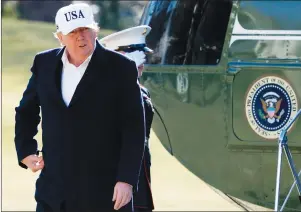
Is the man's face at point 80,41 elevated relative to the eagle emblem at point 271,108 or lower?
elevated

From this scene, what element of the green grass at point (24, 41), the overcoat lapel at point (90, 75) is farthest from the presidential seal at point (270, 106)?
the green grass at point (24, 41)

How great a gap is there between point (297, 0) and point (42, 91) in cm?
232

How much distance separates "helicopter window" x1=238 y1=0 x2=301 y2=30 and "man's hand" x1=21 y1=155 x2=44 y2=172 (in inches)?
85.5

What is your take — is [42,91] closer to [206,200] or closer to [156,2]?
[156,2]

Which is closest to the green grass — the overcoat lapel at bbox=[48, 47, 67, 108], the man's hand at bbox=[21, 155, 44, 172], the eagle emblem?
the eagle emblem

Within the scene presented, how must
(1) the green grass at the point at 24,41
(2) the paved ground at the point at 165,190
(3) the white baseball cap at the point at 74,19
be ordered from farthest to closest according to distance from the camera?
1. (1) the green grass at the point at 24,41
2. (2) the paved ground at the point at 165,190
3. (3) the white baseball cap at the point at 74,19

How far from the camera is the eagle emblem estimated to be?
5.63 metres

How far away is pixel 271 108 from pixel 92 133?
213 centimetres

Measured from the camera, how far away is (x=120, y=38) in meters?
5.21

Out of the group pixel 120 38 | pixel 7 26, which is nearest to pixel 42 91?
pixel 120 38

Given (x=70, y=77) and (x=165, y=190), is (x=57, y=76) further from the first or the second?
(x=165, y=190)

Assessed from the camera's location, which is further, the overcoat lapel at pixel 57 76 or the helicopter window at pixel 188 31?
the helicopter window at pixel 188 31

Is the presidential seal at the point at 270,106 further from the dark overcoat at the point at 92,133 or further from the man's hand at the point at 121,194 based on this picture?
the man's hand at the point at 121,194

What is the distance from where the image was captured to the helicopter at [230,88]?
5602mm
